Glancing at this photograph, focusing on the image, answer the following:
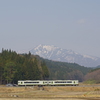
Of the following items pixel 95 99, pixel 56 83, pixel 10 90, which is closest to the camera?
pixel 95 99

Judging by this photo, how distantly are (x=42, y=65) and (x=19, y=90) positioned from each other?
67511 millimetres

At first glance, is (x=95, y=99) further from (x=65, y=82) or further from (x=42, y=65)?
(x=42, y=65)

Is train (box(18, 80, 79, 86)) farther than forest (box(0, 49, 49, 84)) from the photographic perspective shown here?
No

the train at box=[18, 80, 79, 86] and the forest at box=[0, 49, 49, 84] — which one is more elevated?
the forest at box=[0, 49, 49, 84]

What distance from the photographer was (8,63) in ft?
411

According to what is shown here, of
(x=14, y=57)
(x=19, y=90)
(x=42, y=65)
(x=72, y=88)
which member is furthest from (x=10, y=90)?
(x=42, y=65)

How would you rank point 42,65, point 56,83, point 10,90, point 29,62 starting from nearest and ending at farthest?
point 10,90, point 56,83, point 29,62, point 42,65

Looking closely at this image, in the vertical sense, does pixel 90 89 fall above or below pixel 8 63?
below

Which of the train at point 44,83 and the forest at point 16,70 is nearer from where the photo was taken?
the train at point 44,83

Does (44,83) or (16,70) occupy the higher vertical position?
(16,70)

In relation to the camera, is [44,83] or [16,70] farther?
[16,70]

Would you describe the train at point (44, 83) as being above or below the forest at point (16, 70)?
below

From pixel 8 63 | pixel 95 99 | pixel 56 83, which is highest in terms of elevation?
pixel 8 63

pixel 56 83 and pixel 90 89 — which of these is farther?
pixel 56 83
